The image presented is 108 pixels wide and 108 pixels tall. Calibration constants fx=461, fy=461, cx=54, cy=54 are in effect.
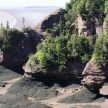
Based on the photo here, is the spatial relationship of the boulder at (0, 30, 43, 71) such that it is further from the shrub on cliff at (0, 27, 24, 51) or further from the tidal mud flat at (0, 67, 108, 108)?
the tidal mud flat at (0, 67, 108, 108)

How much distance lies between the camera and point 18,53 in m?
109

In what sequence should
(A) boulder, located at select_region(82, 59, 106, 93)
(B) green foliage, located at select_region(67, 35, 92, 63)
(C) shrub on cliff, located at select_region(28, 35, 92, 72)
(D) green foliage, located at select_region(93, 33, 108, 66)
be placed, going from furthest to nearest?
(C) shrub on cliff, located at select_region(28, 35, 92, 72) → (B) green foliage, located at select_region(67, 35, 92, 63) → (A) boulder, located at select_region(82, 59, 106, 93) → (D) green foliage, located at select_region(93, 33, 108, 66)

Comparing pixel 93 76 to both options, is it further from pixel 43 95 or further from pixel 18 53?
pixel 18 53

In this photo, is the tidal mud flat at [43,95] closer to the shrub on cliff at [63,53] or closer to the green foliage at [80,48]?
the shrub on cliff at [63,53]

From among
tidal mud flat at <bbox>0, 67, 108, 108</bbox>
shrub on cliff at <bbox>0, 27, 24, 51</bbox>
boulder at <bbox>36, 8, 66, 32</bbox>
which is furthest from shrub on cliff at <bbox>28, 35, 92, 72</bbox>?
boulder at <bbox>36, 8, 66, 32</bbox>

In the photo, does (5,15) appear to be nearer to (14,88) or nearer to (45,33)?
(45,33)

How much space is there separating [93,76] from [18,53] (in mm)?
32286

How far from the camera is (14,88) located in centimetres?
9306

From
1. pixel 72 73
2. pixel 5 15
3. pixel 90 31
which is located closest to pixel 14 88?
pixel 72 73

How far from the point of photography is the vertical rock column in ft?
264

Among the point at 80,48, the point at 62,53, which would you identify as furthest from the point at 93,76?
the point at 62,53

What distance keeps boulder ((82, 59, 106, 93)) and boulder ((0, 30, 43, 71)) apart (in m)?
30.1

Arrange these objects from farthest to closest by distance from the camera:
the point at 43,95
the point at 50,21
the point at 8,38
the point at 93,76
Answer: the point at 50,21
the point at 8,38
the point at 43,95
the point at 93,76

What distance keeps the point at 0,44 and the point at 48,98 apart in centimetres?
2596
